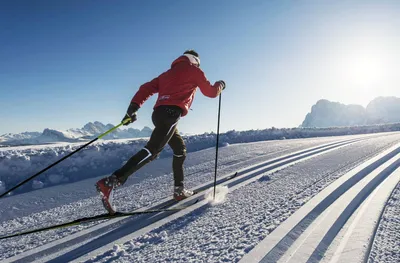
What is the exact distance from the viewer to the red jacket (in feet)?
12.0

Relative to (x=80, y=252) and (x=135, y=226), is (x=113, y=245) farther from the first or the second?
(x=135, y=226)

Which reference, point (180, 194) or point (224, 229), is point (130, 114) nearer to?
point (180, 194)

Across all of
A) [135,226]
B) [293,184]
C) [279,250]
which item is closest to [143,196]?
[135,226]

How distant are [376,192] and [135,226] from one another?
2766 millimetres

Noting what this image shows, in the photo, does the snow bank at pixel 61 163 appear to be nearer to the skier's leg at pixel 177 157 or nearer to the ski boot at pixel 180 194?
the skier's leg at pixel 177 157

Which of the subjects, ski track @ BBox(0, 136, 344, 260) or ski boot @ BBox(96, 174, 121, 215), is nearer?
ski track @ BBox(0, 136, 344, 260)

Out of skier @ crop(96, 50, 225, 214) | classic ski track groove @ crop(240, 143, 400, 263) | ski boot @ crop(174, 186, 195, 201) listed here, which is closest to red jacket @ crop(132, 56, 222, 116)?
skier @ crop(96, 50, 225, 214)

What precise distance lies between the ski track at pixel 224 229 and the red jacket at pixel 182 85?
143cm

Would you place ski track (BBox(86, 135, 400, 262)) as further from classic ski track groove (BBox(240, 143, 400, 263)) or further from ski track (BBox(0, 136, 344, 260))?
ski track (BBox(0, 136, 344, 260))

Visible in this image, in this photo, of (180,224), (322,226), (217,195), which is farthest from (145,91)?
(322,226)

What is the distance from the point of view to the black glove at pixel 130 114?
3.65 meters

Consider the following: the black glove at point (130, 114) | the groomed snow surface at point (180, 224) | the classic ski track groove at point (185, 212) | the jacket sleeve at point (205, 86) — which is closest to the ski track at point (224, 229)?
the groomed snow surface at point (180, 224)

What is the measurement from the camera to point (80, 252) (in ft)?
7.47

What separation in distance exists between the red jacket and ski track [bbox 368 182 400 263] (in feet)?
7.80
